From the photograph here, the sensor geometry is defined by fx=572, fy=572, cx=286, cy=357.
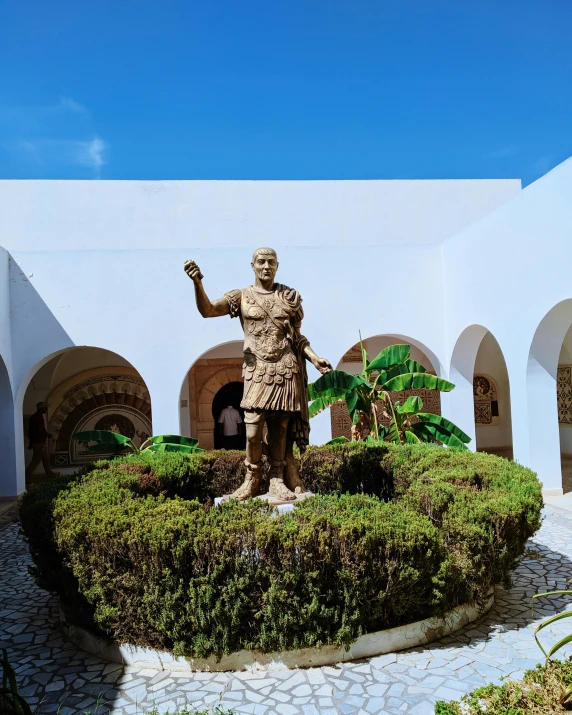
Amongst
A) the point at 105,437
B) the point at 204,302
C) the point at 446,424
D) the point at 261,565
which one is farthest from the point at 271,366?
the point at 446,424

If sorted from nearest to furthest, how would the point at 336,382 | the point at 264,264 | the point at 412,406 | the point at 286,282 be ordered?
the point at 264,264
the point at 336,382
the point at 412,406
the point at 286,282

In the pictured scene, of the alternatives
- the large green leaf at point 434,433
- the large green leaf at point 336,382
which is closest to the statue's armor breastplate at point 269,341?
the large green leaf at point 336,382

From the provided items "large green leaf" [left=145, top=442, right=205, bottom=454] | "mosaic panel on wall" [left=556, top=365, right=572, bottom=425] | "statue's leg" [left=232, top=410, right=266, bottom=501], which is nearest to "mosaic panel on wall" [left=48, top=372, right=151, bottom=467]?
"large green leaf" [left=145, top=442, right=205, bottom=454]

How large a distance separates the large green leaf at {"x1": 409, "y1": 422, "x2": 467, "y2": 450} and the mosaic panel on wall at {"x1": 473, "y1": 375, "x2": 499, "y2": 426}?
6619 mm

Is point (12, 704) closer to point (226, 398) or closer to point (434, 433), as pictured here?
point (434, 433)

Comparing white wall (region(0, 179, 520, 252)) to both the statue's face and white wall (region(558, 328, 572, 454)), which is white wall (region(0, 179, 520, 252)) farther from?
the statue's face

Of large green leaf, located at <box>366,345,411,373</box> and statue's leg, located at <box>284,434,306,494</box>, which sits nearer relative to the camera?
Answer: statue's leg, located at <box>284,434,306,494</box>

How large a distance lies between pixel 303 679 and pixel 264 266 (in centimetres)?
298

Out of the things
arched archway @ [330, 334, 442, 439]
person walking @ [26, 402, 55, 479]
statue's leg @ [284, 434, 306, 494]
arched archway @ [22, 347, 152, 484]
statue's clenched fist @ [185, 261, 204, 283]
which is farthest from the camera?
arched archway @ [22, 347, 152, 484]

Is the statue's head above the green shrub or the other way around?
above

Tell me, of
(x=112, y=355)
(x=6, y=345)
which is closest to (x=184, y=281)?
(x=6, y=345)

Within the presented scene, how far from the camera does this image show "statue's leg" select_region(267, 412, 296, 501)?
15.6 feet

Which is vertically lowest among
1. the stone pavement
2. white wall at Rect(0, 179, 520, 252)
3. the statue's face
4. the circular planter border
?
the stone pavement

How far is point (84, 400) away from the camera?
1294 cm
